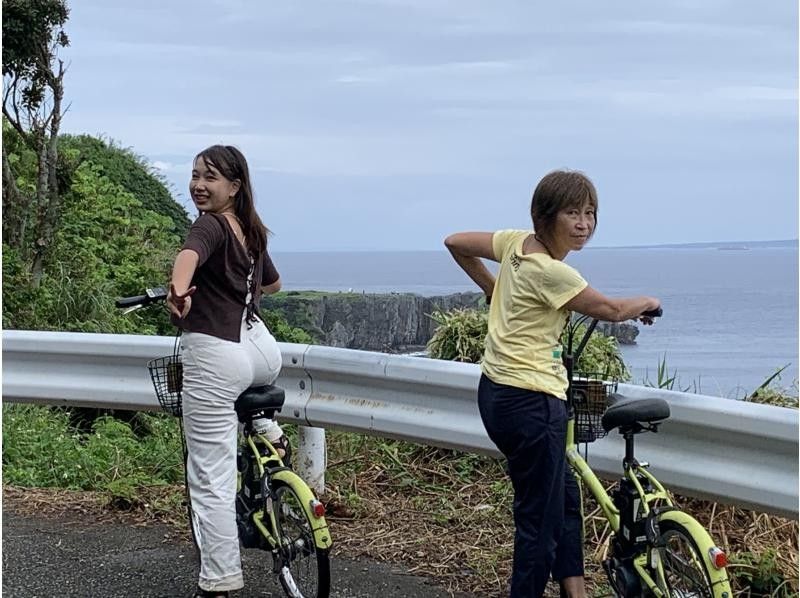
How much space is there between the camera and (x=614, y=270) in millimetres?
9930

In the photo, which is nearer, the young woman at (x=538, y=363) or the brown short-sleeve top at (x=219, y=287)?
the young woman at (x=538, y=363)

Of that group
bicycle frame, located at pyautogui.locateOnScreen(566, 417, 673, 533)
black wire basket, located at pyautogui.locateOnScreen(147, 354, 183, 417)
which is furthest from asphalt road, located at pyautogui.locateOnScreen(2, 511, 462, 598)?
bicycle frame, located at pyautogui.locateOnScreen(566, 417, 673, 533)

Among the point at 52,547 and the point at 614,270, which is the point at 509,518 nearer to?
the point at 52,547

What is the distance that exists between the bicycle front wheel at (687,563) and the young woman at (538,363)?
1.35 ft

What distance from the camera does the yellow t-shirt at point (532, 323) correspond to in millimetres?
4141

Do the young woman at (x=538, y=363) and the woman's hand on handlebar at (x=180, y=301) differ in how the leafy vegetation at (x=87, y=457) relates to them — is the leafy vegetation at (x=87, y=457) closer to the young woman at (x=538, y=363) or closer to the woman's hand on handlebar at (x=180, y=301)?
the woman's hand on handlebar at (x=180, y=301)

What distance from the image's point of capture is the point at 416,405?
5.50 metres

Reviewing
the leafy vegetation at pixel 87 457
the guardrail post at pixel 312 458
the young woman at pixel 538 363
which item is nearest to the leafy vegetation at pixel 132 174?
the leafy vegetation at pixel 87 457

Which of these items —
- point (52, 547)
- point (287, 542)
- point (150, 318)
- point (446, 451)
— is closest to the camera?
point (287, 542)

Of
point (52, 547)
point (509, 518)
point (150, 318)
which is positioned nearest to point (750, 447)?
point (509, 518)

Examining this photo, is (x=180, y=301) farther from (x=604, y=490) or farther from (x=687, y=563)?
(x=687, y=563)

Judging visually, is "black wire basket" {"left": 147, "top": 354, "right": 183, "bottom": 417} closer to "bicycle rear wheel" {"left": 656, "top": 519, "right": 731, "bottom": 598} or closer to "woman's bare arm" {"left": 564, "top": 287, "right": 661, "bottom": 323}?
"woman's bare arm" {"left": 564, "top": 287, "right": 661, "bottom": 323}

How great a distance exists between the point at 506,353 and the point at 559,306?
0.28 m

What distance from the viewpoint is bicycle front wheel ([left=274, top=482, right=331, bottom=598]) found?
463cm
